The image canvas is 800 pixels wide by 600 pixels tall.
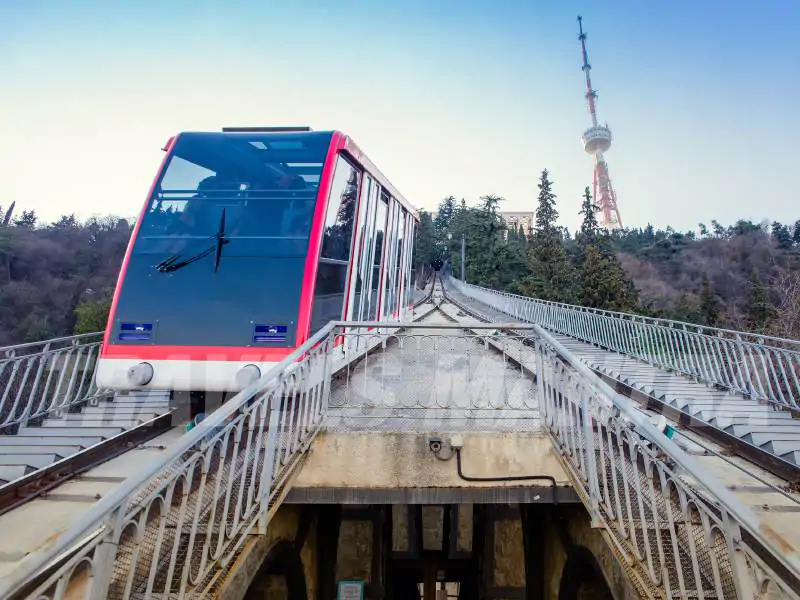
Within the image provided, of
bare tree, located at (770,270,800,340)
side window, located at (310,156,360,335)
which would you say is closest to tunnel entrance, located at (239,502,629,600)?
side window, located at (310,156,360,335)

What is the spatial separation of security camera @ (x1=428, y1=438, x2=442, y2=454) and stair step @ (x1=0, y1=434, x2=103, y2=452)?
318cm

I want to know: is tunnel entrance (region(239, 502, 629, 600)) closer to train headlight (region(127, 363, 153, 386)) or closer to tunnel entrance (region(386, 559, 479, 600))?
tunnel entrance (region(386, 559, 479, 600))

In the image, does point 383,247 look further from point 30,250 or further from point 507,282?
point 30,250

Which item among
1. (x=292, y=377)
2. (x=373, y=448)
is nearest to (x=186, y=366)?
(x=292, y=377)

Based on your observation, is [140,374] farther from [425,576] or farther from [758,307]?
[758,307]

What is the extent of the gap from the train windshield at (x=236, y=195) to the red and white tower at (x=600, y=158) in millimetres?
85604

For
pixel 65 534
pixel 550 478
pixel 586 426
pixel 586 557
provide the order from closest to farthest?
1. pixel 65 534
2. pixel 586 426
3. pixel 550 478
4. pixel 586 557

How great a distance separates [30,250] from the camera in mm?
50688

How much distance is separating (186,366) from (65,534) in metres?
3.25

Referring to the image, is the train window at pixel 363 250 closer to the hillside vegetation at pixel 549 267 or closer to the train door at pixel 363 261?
the train door at pixel 363 261

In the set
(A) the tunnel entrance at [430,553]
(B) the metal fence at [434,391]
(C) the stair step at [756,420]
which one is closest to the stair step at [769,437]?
(C) the stair step at [756,420]

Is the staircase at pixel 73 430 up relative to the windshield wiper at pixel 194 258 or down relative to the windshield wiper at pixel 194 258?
down

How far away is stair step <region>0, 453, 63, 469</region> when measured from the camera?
11.7 ft

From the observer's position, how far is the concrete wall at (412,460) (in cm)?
424
